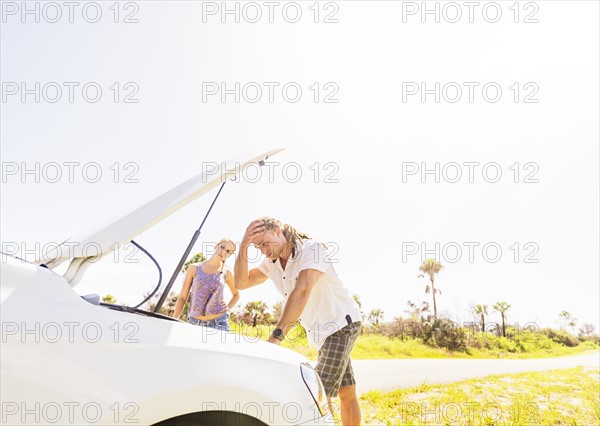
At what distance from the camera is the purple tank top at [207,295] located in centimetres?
463

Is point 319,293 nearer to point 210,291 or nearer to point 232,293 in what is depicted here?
point 210,291

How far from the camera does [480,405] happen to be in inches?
277

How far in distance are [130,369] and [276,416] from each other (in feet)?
1.79

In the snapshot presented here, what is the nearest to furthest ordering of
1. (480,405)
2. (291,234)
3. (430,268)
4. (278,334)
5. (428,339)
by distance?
(278,334), (291,234), (480,405), (428,339), (430,268)

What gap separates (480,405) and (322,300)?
4.68m

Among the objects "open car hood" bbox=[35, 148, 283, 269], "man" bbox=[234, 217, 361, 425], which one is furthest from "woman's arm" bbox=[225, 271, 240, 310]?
"open car hood" bbox=[35, 148, 283, 269]

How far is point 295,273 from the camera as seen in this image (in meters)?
3.51

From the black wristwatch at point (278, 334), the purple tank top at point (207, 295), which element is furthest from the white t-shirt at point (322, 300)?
the purple tank top at point (207, 295)

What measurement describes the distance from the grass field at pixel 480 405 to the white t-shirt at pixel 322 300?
290 centimetres

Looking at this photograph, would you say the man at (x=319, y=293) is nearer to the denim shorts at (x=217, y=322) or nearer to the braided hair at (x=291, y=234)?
the braided hair at (x=291, y=234)

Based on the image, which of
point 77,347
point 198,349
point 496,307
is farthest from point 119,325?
point 496,307

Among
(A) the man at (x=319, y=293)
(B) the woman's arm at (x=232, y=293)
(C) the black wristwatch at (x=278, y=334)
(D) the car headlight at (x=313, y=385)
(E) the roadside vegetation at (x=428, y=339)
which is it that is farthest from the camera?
(E) the roadside vegetation at (x=428, y=339)

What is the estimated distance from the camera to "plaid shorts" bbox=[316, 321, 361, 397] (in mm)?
3385

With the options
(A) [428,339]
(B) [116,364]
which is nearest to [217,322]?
(B) [116,364]
